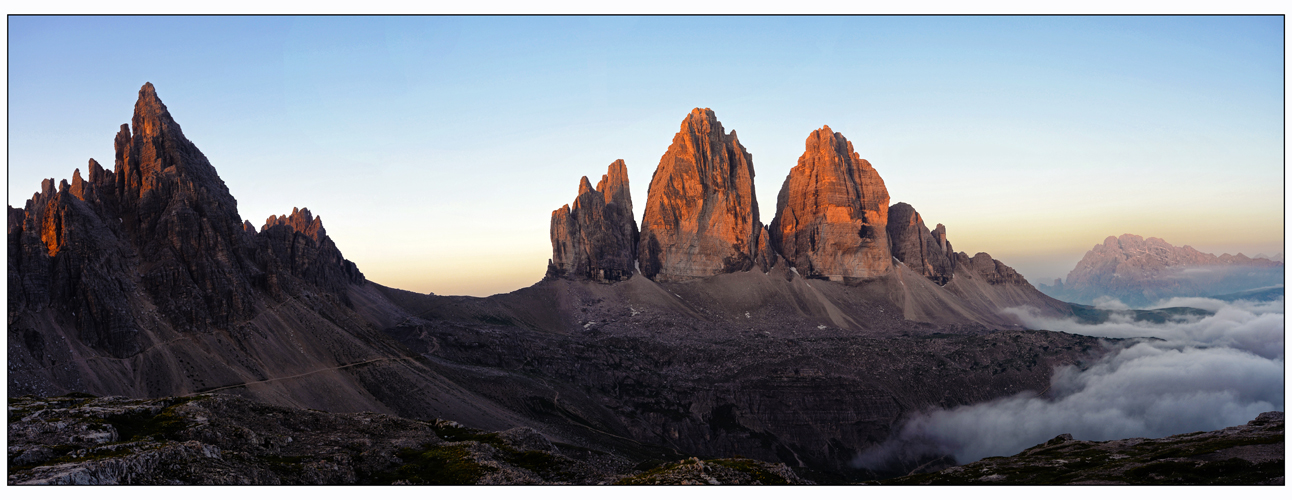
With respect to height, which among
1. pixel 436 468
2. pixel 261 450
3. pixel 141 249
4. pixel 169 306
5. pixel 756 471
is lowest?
pixel 756 471

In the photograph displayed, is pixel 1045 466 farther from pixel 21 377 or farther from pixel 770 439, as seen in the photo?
Result: pixel 21 377

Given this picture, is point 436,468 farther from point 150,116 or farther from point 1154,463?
point 150,116

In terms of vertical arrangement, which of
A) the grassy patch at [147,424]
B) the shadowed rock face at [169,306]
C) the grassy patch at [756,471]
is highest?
the shadowed rock face at [169,306]

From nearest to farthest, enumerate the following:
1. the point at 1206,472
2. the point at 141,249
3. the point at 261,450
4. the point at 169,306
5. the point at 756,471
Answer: the point at 756,471, the point at 1206,472, the point at 261,450, the point at 169,306, the point at 141,249

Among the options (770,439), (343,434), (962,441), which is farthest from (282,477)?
(962,441)

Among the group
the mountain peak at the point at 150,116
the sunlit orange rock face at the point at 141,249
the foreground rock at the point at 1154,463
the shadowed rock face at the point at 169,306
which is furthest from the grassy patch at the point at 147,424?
the mountain peak at the point at 150,116

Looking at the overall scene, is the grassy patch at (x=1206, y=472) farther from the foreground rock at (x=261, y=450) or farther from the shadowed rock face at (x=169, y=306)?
the shadowed rock face at (x=169, y=306)

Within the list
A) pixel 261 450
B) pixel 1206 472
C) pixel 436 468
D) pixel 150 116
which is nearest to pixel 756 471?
Result: pixel 436 468
